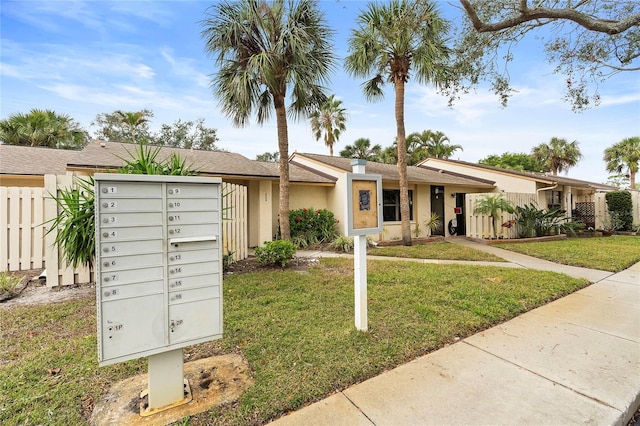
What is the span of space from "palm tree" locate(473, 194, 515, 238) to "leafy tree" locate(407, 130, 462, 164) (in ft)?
48.9

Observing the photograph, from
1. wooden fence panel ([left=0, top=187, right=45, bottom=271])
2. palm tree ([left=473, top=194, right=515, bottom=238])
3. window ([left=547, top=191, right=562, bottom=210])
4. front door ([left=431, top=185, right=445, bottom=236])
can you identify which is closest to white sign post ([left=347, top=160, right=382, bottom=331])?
wooden fence panel ([left=0, top=187, right=45, bottom=271])

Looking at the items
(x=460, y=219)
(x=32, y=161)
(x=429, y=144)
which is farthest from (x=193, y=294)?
(x=429, y=144)

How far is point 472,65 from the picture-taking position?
679 centimetres

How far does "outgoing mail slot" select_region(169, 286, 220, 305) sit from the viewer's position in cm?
212

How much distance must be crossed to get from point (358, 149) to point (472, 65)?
1921 cm

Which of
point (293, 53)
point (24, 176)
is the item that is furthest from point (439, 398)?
point (24, 176)

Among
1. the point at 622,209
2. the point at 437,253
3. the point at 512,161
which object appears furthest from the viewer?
the point at 512,161

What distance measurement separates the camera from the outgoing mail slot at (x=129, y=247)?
1.91 m

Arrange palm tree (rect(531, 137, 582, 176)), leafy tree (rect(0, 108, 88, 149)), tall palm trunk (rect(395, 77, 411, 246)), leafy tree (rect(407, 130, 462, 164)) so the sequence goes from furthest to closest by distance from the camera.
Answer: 1. palm tree (rect(531, 137, 582, 176))
2. leafy tree (rect(407, 130, 462, 164))
3. leafy tree (rect(0, 108, 88, 149))
4. tall palm trunk (rect(395, 77, 411, 246))

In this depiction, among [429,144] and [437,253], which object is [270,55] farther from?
[429,144]

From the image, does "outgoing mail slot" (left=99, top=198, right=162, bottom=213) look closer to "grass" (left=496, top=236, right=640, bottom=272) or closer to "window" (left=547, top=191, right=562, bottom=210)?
"grass" (left=496, top=236, right=640, bottom=272)

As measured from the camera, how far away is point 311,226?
37.3ft

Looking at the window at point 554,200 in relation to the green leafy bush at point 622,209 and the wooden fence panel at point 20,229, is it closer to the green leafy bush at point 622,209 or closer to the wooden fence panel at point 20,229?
the green leafy bush at point 622,209

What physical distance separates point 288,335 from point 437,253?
7098 mm
